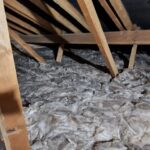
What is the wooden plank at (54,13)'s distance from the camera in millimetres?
2465

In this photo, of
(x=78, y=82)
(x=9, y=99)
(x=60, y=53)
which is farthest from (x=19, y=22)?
(x=9, y=99)

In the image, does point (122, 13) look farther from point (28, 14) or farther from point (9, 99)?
point (9, 99)

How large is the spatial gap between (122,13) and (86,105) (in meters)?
0.90

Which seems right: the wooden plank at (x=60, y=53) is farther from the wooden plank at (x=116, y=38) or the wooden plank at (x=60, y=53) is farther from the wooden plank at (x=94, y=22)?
the wooden plank at (x=94, y=22)

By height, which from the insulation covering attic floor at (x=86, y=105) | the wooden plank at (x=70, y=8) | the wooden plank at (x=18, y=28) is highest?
the wooden plank at (x=18, y=28)

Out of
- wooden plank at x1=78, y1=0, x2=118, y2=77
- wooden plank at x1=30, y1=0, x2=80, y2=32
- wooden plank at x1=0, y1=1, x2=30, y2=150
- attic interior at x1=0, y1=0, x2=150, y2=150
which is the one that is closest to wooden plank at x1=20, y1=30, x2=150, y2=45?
attic interior at x1=0, y1=0, x2=150, y2=150

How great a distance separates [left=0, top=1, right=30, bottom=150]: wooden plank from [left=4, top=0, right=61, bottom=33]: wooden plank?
5.91 feet

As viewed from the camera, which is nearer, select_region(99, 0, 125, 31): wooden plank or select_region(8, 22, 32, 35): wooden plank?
select_region(99, 0, 125, 31): wooden plank

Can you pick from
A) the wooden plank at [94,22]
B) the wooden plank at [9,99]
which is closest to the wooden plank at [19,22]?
the wooden plank at [94,22]

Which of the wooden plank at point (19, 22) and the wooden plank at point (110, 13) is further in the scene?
the wooden plank at point (19, 22)

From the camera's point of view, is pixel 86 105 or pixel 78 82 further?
pixel 78 82

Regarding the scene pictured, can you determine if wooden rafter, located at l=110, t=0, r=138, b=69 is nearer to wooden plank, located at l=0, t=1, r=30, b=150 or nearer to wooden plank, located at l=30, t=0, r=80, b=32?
wooden plank, located at l=30, t=0, r=80, b=32

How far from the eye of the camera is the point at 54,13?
2.65 m

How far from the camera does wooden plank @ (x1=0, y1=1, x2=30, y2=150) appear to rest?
0.82m
